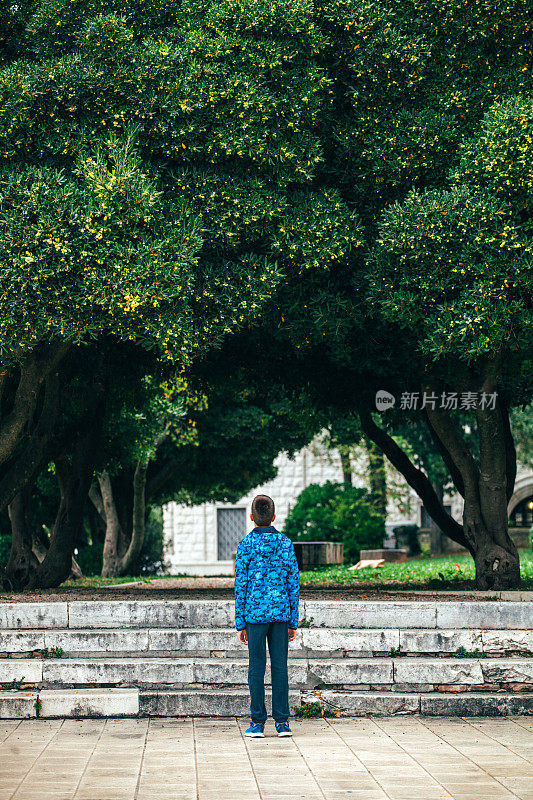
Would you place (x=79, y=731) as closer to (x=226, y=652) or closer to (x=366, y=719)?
(x=226, y=652)

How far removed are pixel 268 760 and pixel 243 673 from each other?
195 cm

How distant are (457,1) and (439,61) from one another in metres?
0.68

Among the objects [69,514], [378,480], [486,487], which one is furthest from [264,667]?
[378,480]

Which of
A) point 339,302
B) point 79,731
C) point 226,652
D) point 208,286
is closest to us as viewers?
point 79,731

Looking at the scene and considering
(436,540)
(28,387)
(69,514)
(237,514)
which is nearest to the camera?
(28,387)

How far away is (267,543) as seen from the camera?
766 cm

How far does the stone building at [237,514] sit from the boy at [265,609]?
3083 cm

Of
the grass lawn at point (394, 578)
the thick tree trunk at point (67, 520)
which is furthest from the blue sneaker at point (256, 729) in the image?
the thick tree trunk at point (67, 520)

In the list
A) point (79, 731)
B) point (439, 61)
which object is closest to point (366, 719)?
point (79, 731)

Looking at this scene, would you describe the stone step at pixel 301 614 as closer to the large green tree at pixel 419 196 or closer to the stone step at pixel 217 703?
the stone step at pixel 217 703

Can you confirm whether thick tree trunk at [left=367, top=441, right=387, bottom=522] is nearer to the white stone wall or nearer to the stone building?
the stone building

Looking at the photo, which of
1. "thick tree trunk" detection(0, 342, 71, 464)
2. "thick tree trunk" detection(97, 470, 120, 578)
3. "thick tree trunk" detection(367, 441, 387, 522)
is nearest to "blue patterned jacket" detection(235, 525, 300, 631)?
"thick tree trunk" detection(0, 342, 71, 464)

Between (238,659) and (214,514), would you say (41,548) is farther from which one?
(214,514)

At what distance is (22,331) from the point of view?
10.0 meters
